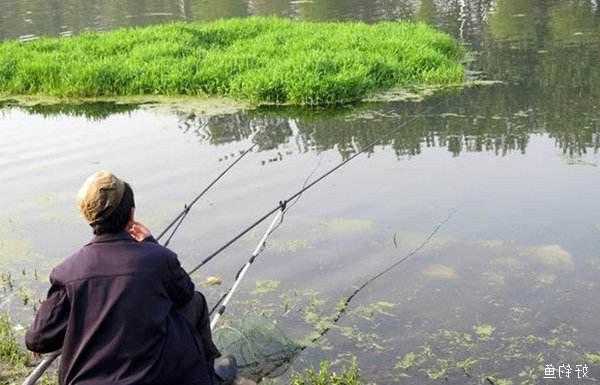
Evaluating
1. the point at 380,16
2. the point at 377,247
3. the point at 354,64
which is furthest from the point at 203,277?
the point at 380,16

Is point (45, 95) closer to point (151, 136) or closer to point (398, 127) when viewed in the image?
point (151, 136)

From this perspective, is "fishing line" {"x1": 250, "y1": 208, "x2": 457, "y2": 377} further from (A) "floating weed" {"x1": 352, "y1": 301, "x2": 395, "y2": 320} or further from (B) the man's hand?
(B) the man's hand

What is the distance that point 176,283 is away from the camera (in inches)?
140

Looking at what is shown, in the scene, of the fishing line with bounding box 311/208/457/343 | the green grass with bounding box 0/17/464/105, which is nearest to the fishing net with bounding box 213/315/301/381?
the fishing line with bounding box 311/208/457/343

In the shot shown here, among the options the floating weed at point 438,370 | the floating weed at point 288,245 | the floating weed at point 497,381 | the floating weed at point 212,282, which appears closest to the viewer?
the floating weed at point 497,381

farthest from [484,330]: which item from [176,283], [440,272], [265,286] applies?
[176,283]

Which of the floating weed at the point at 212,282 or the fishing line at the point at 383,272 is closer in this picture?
the fishing line at the point at 383,272

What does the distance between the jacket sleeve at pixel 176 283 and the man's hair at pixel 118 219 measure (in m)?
0.28

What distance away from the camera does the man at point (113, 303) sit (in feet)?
11.0

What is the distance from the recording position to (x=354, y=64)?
50.8ft

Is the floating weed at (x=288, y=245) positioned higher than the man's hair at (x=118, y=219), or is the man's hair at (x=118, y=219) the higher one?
the man's hair at (x=118, y=219)

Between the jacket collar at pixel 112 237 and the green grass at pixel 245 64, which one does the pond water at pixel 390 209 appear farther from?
the jacket collar at pixel 112 237

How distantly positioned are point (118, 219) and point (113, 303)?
396mm

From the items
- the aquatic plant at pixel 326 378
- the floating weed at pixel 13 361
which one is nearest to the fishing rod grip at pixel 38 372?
the floating weed at pixel 13 361
